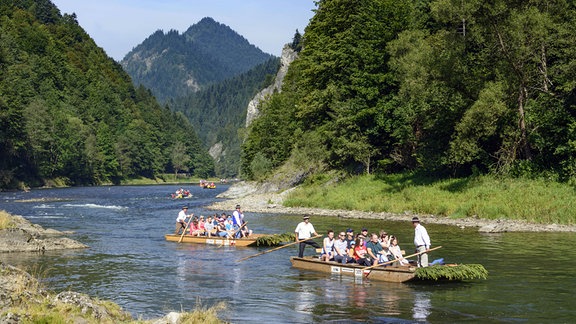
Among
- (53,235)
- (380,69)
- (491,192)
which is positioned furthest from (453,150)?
(53,235)

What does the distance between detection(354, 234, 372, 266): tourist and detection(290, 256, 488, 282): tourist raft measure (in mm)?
464

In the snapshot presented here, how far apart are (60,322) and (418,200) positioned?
1670 inches

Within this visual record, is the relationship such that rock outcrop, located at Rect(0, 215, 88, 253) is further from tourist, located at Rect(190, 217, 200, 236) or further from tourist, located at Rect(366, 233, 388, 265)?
tourist, located at Rect(366, 233, 388, 265)

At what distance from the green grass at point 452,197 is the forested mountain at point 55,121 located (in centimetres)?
7042

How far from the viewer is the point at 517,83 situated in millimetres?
48594

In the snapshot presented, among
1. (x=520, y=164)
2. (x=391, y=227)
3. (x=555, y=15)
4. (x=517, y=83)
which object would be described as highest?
(x=555, y=15)

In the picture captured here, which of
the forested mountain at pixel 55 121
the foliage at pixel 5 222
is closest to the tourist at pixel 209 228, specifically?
the foliage at pixel 5 222

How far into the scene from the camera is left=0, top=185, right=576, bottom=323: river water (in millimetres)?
20438

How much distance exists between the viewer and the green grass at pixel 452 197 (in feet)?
144

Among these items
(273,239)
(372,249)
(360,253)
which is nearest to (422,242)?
(372,249)

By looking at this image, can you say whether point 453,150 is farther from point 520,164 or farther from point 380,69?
point 380,69

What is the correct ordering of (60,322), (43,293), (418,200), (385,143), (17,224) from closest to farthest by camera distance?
(60,322), (43,293), (17,224), (418,200), (385,143)

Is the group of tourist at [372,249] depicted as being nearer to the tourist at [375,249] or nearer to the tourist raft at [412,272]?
the tourist at [375,249]

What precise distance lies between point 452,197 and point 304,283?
91.3 ft
